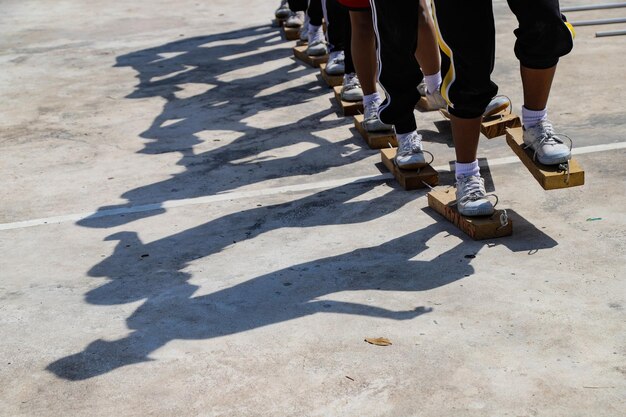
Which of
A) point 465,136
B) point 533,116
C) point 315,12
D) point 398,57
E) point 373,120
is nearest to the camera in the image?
point 465,136

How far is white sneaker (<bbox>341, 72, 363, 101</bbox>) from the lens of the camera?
6.60 meters

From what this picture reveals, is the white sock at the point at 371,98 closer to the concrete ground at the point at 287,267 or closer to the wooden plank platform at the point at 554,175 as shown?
the concrete ground at the point at 287,267

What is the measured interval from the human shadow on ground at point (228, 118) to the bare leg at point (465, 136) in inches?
48.0

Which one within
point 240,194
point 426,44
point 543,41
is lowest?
point 240,194

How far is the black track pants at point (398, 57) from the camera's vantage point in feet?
15.8

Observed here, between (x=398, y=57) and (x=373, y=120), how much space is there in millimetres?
961

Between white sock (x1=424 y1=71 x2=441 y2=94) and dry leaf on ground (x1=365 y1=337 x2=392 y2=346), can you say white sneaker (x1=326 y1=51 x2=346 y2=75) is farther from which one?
dry leaf on ground (x1=365 y1=337 x2=392 y2=346)

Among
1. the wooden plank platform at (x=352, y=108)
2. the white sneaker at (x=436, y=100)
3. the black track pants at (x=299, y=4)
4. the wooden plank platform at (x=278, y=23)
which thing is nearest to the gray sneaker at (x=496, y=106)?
the white sneaker at (x=436, y=100)

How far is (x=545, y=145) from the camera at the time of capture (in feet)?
14.7

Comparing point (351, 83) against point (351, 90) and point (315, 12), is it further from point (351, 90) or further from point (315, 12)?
point (315, 12)

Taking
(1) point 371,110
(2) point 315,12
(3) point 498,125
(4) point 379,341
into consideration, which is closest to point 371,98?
(1) point 371,110

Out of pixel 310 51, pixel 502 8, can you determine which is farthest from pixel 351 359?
pixel 502 8

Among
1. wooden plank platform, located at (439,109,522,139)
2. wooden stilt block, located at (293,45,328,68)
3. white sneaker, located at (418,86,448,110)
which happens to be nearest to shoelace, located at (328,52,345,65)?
wooden stilt block, located at (293,45,328,68)

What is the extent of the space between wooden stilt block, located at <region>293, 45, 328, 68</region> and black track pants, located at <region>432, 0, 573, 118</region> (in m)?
3.60
